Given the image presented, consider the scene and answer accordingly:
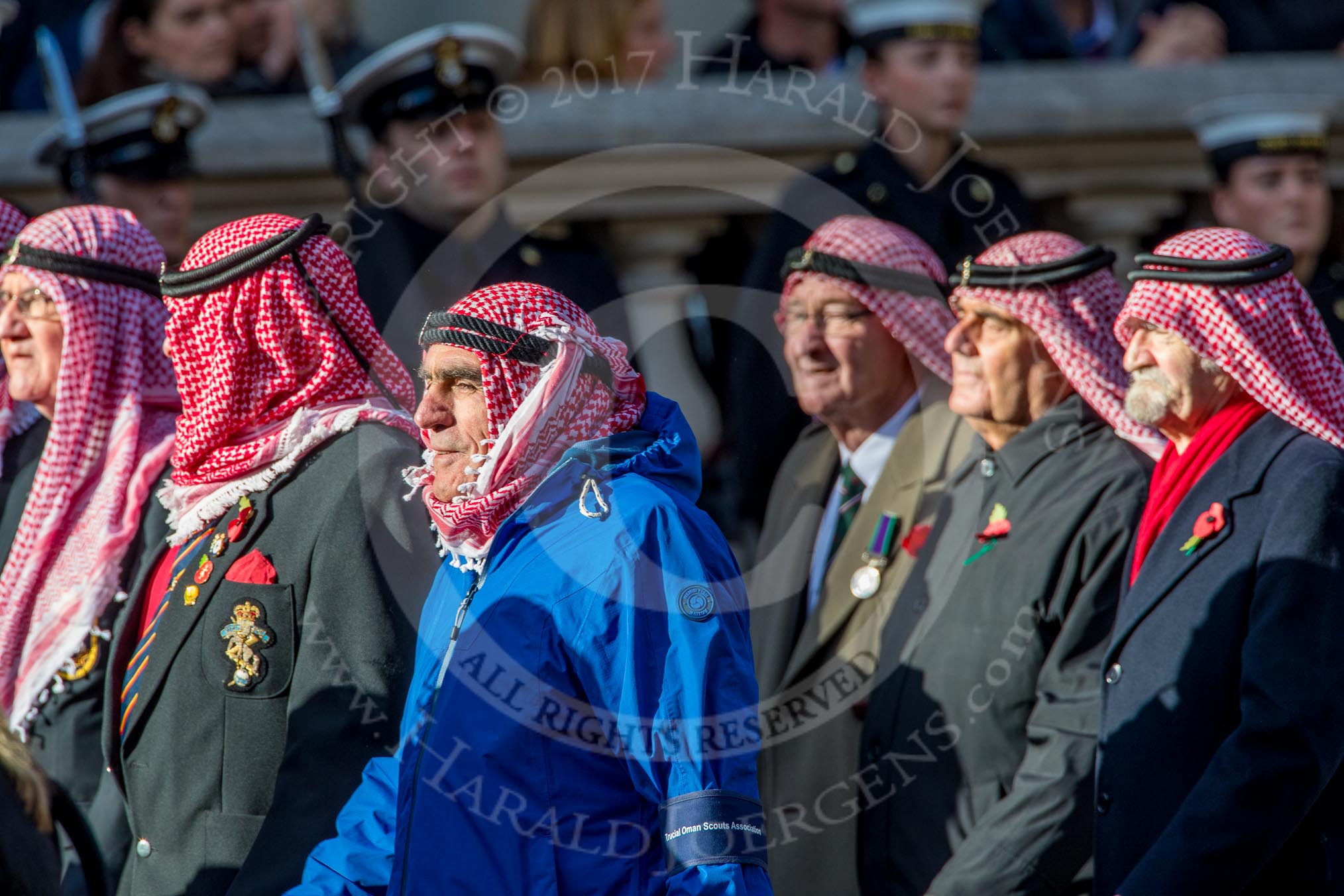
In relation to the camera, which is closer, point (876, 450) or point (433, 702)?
point (433, 702)

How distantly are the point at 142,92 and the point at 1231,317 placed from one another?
13.4 feet

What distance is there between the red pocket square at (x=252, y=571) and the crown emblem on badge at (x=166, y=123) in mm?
3119

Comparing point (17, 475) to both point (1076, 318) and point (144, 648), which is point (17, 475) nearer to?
point (144, 648)

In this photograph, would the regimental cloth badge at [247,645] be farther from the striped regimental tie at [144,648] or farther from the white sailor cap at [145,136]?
the white sailor cap at [145,136]

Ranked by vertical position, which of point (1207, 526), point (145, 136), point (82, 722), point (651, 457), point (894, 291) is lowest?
point (82, 722)

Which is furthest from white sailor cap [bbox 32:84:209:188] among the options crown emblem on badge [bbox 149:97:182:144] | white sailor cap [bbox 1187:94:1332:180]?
white sailor cap [bbox 1187:94:1332:180]

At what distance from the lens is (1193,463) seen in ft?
12.6

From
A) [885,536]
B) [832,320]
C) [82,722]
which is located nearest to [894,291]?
[832,320]

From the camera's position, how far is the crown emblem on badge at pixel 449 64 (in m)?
6.03

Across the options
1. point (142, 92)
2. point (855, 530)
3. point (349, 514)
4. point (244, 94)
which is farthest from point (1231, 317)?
point (244, 94)

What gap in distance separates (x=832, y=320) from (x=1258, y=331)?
140 centimetres

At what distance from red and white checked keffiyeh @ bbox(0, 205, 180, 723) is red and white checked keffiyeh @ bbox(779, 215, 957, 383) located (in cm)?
178

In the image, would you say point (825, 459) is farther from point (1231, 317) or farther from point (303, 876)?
point (303, 876)

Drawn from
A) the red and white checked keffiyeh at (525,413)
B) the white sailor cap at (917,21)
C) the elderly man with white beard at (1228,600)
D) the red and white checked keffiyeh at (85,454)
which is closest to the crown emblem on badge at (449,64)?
the white sailor cap at (917,21)
